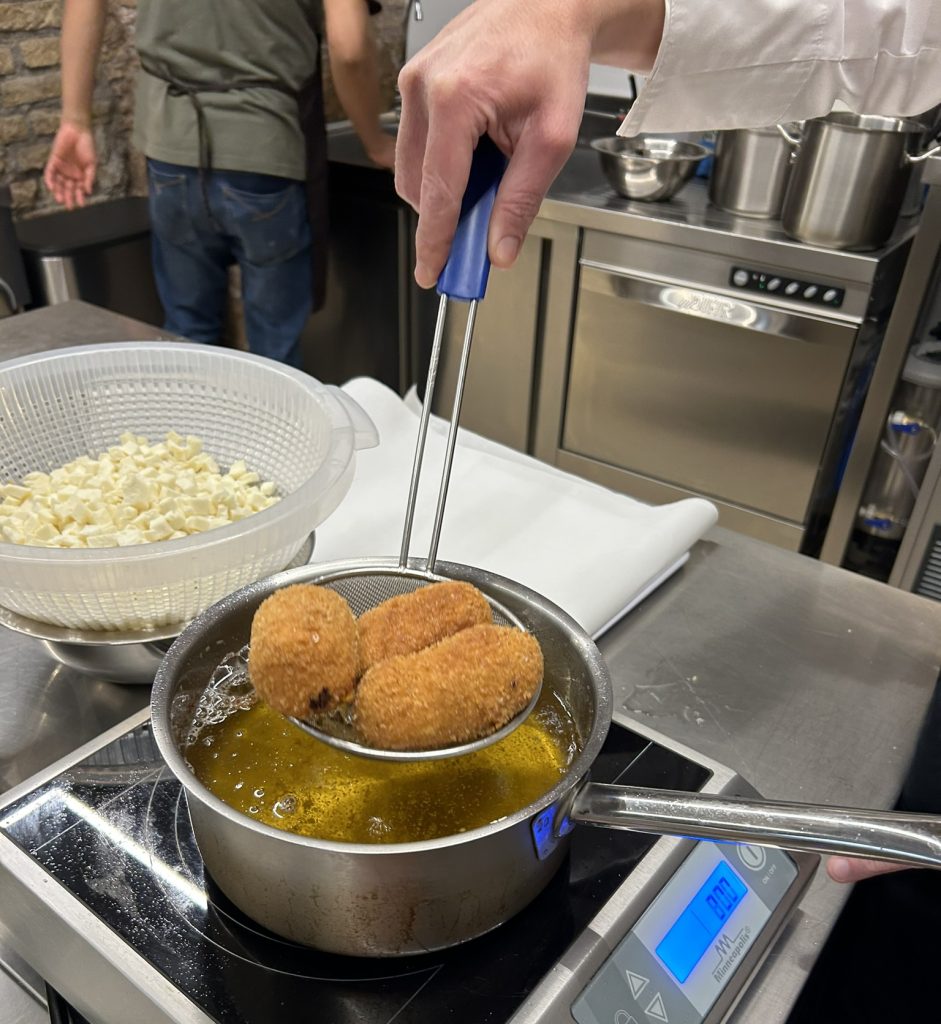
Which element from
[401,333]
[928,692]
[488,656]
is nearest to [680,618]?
[928,692]

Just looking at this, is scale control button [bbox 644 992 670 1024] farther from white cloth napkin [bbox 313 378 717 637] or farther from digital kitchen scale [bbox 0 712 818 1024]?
white cloth napkin [bbox 313 378 717 637]

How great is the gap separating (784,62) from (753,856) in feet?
2.04

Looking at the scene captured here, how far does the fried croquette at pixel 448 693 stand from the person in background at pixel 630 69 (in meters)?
0.24

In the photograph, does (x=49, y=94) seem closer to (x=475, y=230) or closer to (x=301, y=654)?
(x=475, y=230)

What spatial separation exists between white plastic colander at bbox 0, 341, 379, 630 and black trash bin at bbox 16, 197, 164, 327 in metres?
1.49

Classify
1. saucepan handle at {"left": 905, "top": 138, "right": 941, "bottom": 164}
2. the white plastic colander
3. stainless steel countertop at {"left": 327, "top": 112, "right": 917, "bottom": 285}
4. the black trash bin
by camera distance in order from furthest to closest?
1. the black trash bin
2. stainless steel countertop at {"left": 327, "top": 112, "right": 917, "bottom": 285}
3. saucepan handle at {"left": 905, "top": 138, "right": 941, "bottom": 164}
4. the white plastic colander

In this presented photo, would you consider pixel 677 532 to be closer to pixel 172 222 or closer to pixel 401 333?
pixel 172 222

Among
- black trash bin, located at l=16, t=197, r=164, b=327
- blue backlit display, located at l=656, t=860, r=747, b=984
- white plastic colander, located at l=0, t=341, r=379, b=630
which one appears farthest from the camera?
black trash bin, located at l=16, t=197, r=164, b=327

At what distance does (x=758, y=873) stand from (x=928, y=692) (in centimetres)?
29

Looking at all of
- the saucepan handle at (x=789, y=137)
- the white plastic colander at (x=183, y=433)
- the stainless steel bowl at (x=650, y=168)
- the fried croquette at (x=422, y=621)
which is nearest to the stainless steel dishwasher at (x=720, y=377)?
the stainless steel bowl at (x=650, y=168)

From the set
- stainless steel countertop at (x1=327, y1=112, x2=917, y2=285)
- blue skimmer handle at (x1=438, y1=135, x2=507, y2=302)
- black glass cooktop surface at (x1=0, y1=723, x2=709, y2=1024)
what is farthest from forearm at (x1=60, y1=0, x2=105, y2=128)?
black glass cooktop surface at (x1=0, y1=723, x2=709, y2=1024)

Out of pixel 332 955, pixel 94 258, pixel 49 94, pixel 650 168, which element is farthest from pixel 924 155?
pixel 49 94

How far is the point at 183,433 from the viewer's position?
0.89m

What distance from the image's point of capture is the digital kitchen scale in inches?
17.7
